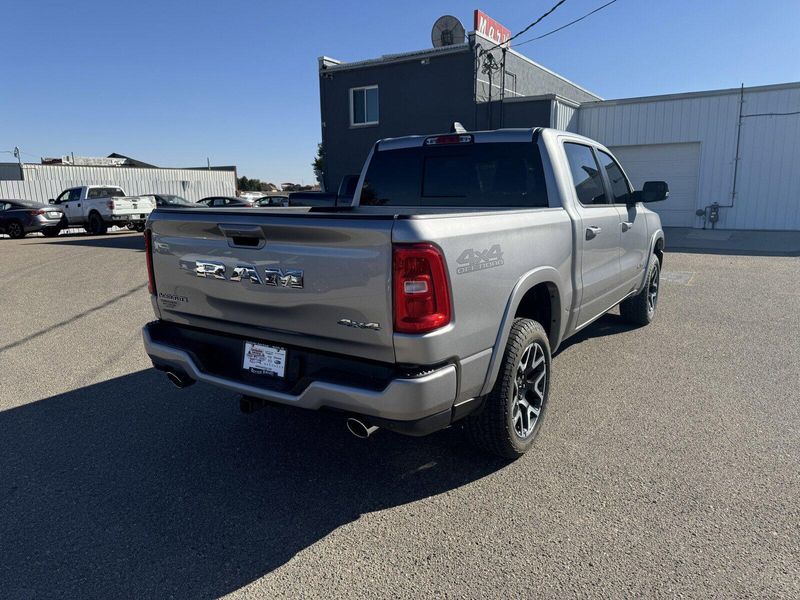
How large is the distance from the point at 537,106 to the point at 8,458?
16996 millimetres

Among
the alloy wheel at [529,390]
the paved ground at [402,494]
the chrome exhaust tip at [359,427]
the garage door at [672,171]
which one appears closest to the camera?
the paved ground at [402,494]

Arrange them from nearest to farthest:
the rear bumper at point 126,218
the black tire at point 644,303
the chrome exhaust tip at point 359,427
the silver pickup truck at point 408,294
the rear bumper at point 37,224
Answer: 1. the silver pickup truck at point 408,294
2. the chrome exhaust tip at point 359,427
3. the black tire at point 644,303
4. the rear bumper at point 126,218
5. the rear bumper at point 37,224

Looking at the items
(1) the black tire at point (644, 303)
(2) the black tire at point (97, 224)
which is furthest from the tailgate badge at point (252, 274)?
(2) the black tire at point (97, 224)

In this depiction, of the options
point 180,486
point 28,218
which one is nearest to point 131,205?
point 28,218

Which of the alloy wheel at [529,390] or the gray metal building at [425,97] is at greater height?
the gray metal building at [425,97]

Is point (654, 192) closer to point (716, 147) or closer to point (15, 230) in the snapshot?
point (716, 147)

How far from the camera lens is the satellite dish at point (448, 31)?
19.6 m

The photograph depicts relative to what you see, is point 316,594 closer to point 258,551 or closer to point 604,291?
point 258,551

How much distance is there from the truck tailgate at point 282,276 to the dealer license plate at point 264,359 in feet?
0.16

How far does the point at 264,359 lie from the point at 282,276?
475 millimetres

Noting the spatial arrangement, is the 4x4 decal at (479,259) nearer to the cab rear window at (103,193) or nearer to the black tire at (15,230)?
the cab rear window at (103,193)

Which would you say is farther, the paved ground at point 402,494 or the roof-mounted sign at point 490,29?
the roof-mounted sign at point 490,29

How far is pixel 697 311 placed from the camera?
24.1ft

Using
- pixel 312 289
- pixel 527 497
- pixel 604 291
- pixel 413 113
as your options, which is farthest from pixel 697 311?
pixel 413 113
